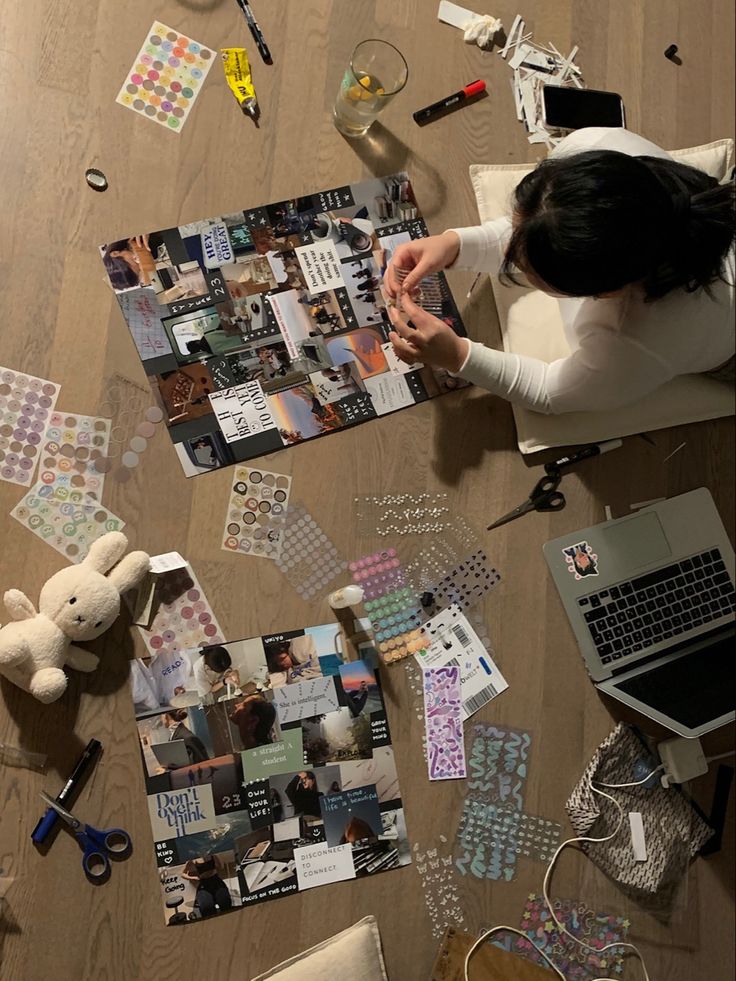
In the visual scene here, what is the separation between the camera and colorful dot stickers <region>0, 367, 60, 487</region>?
1.36m

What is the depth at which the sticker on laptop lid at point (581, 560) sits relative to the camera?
150 cm

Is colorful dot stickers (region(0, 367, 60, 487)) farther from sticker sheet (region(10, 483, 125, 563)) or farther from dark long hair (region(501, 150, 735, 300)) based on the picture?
dark long hair (region(501, 150, 735, 300))

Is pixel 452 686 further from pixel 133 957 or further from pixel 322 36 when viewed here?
pixel 322 36

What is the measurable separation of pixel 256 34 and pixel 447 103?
0.37 metres

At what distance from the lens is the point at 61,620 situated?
126 centimetres

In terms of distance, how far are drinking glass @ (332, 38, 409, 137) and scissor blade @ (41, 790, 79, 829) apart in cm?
125

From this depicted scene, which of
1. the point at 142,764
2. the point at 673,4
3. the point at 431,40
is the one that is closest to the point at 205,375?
the point at 142,764

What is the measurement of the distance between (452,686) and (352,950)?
0.44 m

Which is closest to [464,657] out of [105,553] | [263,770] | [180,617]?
[263,770]

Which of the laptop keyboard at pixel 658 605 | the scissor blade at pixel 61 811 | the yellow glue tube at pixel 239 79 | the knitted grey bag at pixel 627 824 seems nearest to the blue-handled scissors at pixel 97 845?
the scissor blade at pixel 61 811

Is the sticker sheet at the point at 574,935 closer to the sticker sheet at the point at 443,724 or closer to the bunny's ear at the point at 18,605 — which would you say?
the sticker sheet at the point at 443,724

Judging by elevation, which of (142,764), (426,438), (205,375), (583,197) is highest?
(583,197)

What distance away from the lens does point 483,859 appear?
1401 mm

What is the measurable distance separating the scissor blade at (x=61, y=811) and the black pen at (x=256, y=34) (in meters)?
1.32
